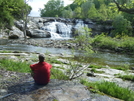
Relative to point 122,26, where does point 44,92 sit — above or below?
below

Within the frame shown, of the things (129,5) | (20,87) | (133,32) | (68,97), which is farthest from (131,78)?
(133,32)

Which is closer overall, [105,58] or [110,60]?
[110,60]

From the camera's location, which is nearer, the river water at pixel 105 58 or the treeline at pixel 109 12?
the treeline at pixel 109 12

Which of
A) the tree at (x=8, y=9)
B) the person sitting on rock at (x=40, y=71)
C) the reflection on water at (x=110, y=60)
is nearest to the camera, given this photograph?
the person sitting on rock at (x=40, y=71)

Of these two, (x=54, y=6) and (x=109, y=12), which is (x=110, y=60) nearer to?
(x=109, y=12)

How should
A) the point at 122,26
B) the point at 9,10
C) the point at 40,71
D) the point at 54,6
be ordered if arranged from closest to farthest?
the point at 40,71 < the point at 9,10 < the point at 122,26 < the point at 54,6

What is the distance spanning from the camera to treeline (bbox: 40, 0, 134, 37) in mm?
6148

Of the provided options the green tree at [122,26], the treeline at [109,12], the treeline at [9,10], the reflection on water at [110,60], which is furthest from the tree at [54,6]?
the reflection on water at [110,60]

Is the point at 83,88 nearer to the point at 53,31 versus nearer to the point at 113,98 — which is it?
the point at 113,98

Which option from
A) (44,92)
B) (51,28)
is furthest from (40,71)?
(51,28)

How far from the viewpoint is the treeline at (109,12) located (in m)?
6.15

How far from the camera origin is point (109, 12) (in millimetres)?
67375

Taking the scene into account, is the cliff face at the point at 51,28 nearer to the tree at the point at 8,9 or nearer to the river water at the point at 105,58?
the tree at the point at 8,9

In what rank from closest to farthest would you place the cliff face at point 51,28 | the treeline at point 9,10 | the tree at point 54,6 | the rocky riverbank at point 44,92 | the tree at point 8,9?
1. the rocky riverbank at point 44,92
2. the tree at point 8,9
3. the treeline at point 9,10
4. the cliff face at point 51,28
5. the tree at point 54,6
